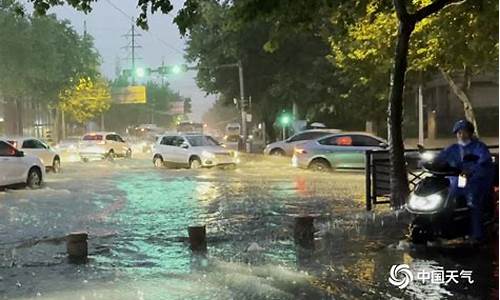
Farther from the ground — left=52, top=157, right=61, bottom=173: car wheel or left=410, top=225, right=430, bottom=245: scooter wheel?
left=52, top=157, right=61, bottom=173: car wheel

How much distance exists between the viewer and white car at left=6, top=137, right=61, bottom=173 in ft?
84.6

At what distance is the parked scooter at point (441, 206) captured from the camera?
7.99 m

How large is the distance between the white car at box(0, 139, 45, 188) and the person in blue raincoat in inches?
548

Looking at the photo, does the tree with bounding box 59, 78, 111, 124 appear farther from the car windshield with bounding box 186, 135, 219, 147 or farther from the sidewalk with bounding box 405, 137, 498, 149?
the car windshield with bounding box 186, 135, 219, 147

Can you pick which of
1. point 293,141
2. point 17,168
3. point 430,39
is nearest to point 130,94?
point 293,141

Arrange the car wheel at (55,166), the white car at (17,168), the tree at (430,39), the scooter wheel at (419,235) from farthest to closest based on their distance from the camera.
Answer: the car wheel at (55,166), the white car at (17,168), the tree at (430,39), the scooter wheel at (419,235)

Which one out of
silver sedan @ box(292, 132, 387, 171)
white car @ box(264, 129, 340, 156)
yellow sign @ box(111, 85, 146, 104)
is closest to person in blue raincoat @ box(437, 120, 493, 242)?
silver sedan @ box(292, 132, 387, 171)

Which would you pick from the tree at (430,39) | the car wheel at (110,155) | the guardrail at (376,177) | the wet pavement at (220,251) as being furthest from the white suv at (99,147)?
the guardrail at (376,177)

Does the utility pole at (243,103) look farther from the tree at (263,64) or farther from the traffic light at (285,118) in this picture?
the traffic light at (285,118)

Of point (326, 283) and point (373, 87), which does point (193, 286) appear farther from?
point (373, 87)

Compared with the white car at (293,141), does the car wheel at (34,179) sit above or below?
below

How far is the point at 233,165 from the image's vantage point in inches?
1107

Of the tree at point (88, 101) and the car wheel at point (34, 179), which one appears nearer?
the car wheel at point (34, 179)

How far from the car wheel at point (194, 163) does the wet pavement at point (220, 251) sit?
10174mm
